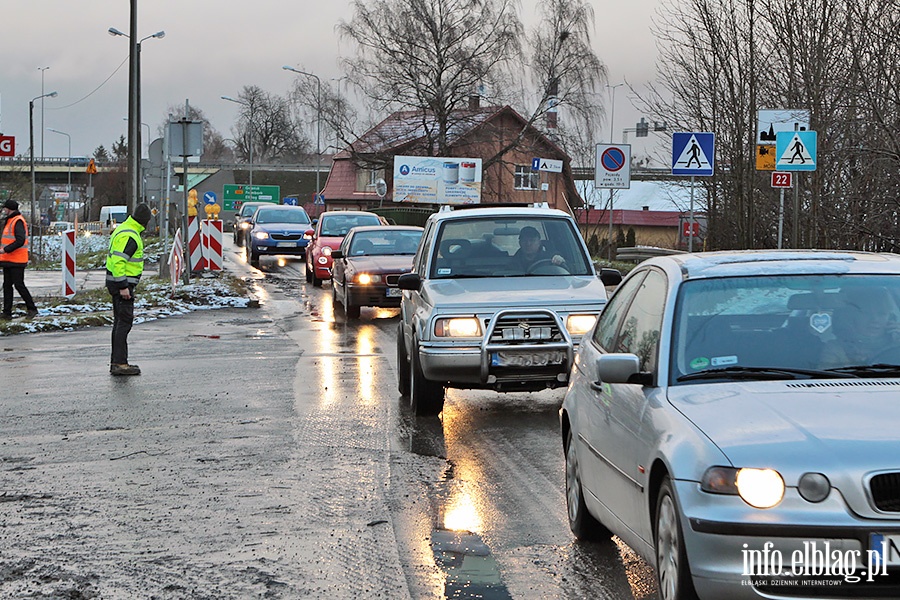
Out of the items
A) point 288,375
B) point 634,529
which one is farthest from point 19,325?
point 634,529

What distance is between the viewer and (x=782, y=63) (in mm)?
26734

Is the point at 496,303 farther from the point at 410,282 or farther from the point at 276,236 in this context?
the point at 276,236

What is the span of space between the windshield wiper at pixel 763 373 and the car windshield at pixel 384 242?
17.5 m

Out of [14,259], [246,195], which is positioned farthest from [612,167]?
[246,195]

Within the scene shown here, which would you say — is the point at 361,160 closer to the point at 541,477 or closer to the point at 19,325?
the point at 19,325

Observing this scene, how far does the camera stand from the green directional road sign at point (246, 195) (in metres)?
98.8

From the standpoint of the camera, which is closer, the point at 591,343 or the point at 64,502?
the point at 591,343

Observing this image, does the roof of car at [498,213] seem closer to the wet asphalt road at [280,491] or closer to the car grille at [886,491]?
the wet asphalt road at [280,491]

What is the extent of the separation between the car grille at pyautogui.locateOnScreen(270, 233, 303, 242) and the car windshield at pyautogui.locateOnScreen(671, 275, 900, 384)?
3394 cm

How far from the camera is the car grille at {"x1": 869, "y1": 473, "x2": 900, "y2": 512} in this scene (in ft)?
13.8

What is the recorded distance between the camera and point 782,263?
580 centimetres

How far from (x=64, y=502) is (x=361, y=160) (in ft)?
179

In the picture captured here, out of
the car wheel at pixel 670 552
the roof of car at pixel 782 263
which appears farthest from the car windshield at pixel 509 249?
the car wheel at pixel 670 552

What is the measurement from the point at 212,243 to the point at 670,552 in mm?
27618
